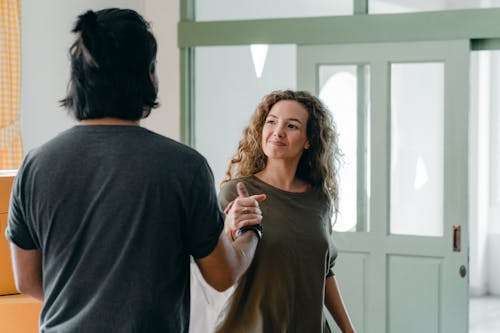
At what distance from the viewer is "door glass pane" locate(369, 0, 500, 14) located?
4.14m

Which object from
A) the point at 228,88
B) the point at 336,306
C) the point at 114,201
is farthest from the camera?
the point at 228,88

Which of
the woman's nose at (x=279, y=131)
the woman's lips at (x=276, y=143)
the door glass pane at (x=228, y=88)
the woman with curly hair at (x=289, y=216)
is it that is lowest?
the woman with curly hair at (x=289, y=216)

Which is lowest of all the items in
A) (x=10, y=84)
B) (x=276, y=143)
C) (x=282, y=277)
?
(x=282, y=277)

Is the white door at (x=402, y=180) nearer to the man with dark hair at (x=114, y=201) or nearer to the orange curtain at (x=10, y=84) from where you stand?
the orange curtain at (x=10, y=84)

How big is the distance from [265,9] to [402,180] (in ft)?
4.13

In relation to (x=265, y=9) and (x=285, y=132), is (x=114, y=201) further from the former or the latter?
(x=265, y=9)

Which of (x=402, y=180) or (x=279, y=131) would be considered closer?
(x=279, y=131)

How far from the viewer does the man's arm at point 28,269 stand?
1.37 m

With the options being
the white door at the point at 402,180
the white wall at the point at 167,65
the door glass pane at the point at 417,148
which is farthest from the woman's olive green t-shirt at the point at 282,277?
the white wall at the point at 167,65

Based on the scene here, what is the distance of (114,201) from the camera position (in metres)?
1.25

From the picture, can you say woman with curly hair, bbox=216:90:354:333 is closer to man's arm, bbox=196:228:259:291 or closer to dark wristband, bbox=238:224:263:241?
dark wristband, bbox=238:224:263:241

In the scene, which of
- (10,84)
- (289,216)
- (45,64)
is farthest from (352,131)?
(289,216)

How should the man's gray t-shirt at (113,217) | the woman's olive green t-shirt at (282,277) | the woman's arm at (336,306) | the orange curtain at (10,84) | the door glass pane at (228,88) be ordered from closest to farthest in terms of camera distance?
the man's gray t-shirt at (113,217) < the woman's olive green t-shirt at (282,277) < the woman's arm at (336,306) < the orange curtain at (10,84) < the door glass pane at (228,88)

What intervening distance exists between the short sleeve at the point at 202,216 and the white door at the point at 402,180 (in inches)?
114
